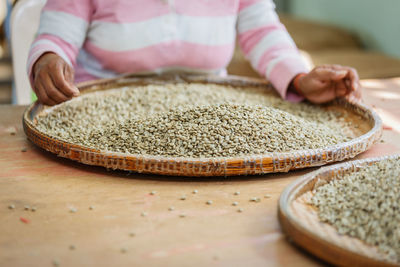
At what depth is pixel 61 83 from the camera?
Result: 2.83 feet

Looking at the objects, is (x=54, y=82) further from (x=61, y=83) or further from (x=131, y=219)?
(x=131, y=219)

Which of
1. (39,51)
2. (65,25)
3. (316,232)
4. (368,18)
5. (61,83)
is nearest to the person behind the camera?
(316,232)

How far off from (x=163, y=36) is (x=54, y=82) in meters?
0.40

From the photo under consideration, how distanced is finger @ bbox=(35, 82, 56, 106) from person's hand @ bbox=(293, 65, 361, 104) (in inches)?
21.3

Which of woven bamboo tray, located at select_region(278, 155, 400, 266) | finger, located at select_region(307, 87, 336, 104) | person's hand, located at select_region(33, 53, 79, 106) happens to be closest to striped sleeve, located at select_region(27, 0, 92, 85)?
person's hand, located at select_region(33, 53, 79, 106)

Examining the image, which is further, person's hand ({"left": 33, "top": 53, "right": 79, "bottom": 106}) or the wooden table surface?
person's hand ({"left": 33, "top": 53, "right": 79, "bottom": 106})

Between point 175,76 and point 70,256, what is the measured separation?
76 centimetres

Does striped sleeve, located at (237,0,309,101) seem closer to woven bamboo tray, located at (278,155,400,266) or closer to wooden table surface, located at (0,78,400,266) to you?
wooden table surface, located at (0,78,400,266)

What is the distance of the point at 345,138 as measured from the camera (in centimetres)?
83

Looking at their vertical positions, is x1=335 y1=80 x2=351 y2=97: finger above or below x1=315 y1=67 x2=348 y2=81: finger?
below

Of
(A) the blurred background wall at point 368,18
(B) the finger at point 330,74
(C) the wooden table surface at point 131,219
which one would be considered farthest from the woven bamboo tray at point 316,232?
(A) the blurred background wall at point 368,18

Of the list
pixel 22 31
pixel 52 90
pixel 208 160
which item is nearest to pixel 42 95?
pixel 52 90

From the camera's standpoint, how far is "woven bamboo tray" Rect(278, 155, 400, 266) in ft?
1.48

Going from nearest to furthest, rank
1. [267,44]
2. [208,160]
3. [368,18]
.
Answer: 1. [208,160]
2. [267,44]
3. [368,18]
